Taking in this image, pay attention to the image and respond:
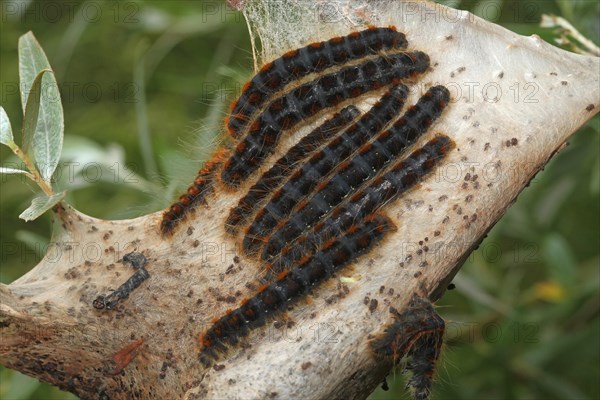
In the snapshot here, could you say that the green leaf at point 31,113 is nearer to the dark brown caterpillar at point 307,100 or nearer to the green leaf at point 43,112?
the green leaf at point 43,112

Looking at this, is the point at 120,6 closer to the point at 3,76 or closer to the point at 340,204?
the point at 3,76

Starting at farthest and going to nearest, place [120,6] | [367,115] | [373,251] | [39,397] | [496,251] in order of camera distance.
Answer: [120,6], [496,251], [39,397], [367,115], [373,251]

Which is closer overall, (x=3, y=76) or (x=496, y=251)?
(x=496, y=251)

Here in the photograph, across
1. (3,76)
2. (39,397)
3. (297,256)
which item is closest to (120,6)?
(3,76)

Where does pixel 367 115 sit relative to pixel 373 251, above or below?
above

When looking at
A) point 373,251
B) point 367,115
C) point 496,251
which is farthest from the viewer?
point 496,251

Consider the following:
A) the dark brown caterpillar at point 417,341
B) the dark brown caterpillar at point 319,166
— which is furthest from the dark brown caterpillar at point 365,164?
the dark brown caterpillar at point 417,341
